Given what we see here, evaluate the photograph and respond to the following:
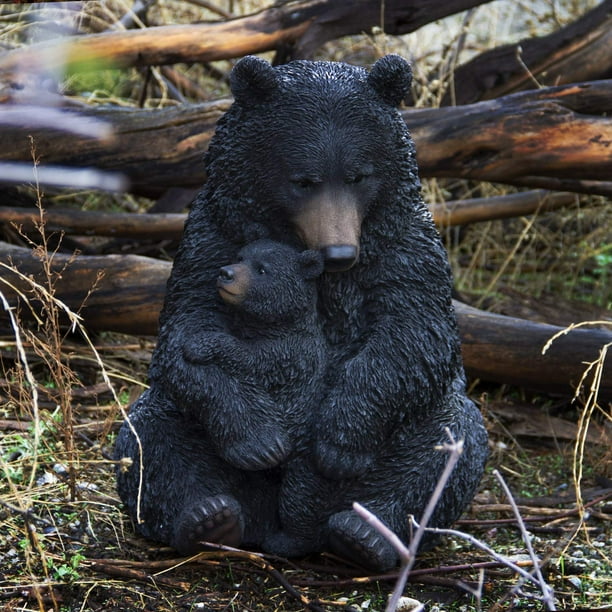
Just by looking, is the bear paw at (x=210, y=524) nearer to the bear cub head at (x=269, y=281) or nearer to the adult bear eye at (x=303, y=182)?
the bear cub head at (x=269, y=281)

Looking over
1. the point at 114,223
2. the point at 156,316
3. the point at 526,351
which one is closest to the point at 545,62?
the point at 526,351

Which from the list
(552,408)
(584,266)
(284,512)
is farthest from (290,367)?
(584,266)

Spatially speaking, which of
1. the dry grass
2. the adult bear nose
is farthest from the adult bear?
the dry grass

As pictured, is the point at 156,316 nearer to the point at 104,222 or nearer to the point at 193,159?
the point at 193,159

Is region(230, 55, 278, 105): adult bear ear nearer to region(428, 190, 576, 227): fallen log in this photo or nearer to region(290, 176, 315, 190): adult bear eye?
region(290, 176, 315, 190): adult bear eye

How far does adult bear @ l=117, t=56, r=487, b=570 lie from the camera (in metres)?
2.78

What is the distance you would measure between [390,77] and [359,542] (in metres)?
1.37

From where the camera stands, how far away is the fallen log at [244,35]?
543cm

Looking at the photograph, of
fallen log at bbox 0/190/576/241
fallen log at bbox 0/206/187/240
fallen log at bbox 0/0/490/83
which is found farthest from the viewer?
fallen log at bbox 0/0/490/83

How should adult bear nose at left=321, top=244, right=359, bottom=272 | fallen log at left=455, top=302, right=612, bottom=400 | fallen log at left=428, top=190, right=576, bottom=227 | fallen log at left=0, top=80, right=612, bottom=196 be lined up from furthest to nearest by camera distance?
fallen log at left=428, top=190, right=576, bottom=227, fallen log at left=0, top=80, right=612, bottom=196, fallen log at left=455, top=302, right=612, bottom=400, adult bear nose at left=321, top=244, right=359, bottom=272

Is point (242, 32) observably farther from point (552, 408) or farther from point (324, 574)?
point (324, 574)

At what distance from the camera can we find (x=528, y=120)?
14.8 feet

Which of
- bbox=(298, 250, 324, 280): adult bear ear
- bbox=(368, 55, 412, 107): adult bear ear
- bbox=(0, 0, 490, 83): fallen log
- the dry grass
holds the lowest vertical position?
the dry grass

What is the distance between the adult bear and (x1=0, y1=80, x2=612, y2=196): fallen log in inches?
64.6
